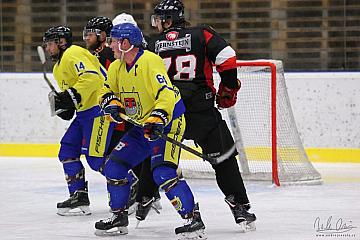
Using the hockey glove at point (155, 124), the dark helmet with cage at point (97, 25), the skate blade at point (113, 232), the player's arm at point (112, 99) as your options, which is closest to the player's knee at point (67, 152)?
the dark helmet with cage at point (97, 25)

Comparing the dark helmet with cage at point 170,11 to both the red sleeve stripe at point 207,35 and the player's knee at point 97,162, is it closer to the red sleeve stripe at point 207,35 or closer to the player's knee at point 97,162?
the red sleeve stripe at point 207,35

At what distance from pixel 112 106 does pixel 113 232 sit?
2.27 ft

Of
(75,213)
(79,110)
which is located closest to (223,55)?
(79,110)

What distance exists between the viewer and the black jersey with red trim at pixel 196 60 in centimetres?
509

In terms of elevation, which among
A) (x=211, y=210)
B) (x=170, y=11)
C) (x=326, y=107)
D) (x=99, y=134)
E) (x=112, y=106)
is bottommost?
(x=211, y=210)

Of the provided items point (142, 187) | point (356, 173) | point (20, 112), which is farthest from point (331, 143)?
point (142, 187)

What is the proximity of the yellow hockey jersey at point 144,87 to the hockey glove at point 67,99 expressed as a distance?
807 millimetres

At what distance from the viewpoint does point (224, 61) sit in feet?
16.6

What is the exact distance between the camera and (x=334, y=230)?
5.05m

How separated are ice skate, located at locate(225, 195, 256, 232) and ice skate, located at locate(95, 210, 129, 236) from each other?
0.56m

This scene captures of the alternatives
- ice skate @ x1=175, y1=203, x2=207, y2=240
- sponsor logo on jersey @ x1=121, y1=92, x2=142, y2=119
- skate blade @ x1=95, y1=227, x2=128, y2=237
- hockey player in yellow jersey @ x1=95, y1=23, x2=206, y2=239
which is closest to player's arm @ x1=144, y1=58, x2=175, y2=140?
hockey player in yellow jersey @ x1=95, y1=23, x2=206, y2=239

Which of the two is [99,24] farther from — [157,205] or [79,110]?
[157,205]

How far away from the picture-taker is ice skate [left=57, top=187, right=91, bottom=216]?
584 centimetres

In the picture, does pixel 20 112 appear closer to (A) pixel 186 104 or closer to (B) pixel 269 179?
(B) pixel 269 179
